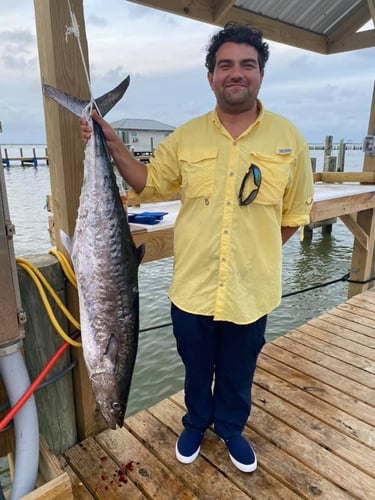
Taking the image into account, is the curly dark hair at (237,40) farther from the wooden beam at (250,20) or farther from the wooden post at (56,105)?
the wooden beam at (250,20)

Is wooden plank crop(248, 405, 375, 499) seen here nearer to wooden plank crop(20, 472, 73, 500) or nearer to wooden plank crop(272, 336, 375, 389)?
wooden plank crop(272, 336, 375, 389)

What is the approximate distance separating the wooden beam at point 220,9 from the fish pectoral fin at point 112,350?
288cm

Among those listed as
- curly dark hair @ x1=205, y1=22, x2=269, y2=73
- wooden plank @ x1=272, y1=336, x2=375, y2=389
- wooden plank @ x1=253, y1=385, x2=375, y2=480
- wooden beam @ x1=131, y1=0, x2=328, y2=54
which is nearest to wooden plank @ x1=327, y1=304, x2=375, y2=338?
wooden plank @ x1=272, y1=336, x2=375, y2=389

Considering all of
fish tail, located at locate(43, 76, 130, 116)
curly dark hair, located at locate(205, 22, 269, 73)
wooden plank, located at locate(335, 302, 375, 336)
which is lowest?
wooden plank, located at locate(335, 302, 375, 336)

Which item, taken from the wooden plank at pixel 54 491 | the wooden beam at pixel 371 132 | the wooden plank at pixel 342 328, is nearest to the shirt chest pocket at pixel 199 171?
the wooden plank at pixel 54 491

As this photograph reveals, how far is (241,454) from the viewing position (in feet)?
6.53

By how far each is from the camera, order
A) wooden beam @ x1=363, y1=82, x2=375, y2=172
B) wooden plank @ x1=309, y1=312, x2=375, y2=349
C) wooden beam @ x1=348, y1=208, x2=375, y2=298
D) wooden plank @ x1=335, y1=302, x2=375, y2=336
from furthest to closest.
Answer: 1. wooden beam @ x1=363, y1=82, x2=375, y2=172
2. wooden beam @ x1=348, y1=208, x2=375, y2=298
3. wooden plank @ x1=335, y1=302, x2=375, y2=336
4. wooden plank @ x1=309, y1=312, x2=375, y2=349

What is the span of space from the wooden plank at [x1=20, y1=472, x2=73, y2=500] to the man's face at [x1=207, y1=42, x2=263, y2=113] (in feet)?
5.36

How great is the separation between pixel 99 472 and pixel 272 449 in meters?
0.95

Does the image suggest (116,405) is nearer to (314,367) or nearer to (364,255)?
(314,367)

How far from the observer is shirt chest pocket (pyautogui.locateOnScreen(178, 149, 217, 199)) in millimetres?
1697

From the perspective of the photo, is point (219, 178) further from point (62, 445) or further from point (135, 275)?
point (62, 445)

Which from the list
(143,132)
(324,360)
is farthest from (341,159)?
(143,132)

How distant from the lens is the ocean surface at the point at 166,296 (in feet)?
14.7
